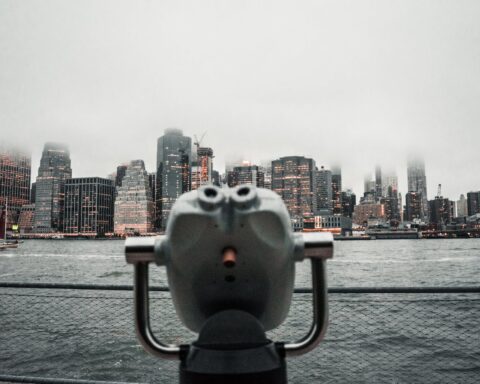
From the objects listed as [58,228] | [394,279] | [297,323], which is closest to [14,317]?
[297,323]

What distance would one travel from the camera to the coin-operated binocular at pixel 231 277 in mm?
1322

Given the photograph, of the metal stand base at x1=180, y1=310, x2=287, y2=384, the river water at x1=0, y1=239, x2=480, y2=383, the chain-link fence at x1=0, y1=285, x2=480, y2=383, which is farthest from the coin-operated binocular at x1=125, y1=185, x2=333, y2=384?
the chain-link fence at x1=0, y1=285, x2=480, y2=383

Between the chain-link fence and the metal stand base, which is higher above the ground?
the metal stand base

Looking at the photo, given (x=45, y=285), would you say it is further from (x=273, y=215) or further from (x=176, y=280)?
(x=273, y=215)

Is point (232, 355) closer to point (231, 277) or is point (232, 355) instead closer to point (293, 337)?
point (231, 277)

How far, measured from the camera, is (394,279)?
3691cm

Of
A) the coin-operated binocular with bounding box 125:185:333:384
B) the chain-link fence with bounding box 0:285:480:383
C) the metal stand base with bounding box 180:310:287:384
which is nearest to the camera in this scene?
the coin-operated binocular with bounding box 125:185:333:384

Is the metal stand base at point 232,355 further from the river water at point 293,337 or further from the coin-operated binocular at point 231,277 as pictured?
the river water at point 293,337

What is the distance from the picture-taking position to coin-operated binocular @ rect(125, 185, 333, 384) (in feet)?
4.34

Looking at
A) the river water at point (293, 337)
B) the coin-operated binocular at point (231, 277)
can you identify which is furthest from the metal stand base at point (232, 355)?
the river water at point (293, 337)

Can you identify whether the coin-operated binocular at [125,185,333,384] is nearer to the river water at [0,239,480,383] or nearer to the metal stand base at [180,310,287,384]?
the metal stand base at [180,310,287,384]

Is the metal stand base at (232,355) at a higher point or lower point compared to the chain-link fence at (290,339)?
higher

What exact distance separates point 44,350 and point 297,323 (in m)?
7.41

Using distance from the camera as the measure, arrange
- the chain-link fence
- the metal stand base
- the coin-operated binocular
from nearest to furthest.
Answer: the coin-operated binocular < the metal stand base < the chain-link fence
